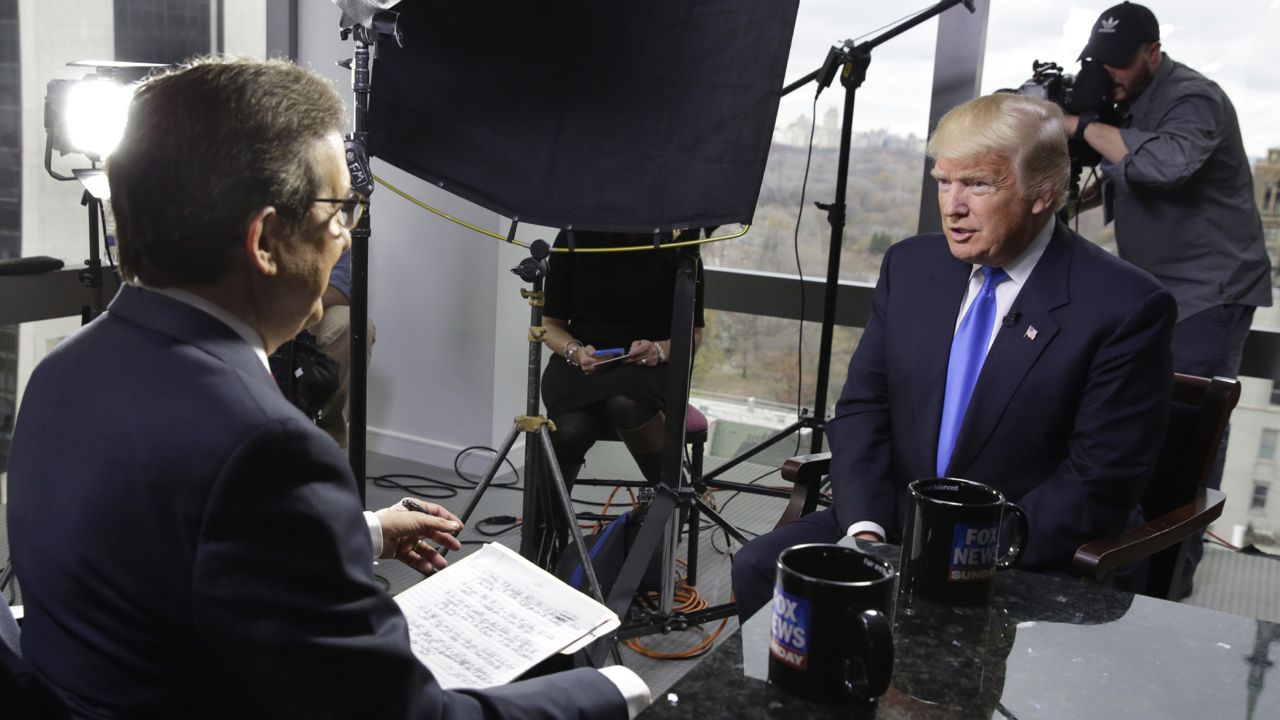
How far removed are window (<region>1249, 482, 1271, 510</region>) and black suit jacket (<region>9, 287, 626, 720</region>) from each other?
317cm

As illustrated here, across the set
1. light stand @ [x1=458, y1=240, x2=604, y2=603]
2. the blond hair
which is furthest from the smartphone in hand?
the blond hair

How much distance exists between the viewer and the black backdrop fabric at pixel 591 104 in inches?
80.1

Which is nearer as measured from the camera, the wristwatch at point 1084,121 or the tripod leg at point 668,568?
the tripod leg at point 668,568

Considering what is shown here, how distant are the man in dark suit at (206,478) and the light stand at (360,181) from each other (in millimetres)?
925

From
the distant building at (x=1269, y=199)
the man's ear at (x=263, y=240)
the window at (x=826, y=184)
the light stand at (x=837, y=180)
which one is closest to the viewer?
the man's ear at (x=263, y=240)

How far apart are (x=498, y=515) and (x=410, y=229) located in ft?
3.46

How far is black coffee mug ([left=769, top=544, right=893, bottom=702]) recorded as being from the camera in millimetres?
781

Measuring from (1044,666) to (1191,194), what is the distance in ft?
7.63

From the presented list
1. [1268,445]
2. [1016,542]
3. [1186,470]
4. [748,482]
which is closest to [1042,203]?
[1186,470]

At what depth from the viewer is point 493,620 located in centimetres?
116

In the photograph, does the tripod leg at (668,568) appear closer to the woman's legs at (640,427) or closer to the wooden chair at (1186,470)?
the woman's legs at (640,427)

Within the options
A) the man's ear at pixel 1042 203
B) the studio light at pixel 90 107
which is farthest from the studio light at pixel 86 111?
the man's ear at pixel 1042 203

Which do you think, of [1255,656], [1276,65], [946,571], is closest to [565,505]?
[946,571]

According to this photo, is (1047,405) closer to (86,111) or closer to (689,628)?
(689,628)
